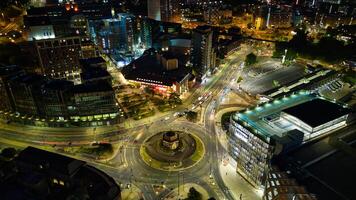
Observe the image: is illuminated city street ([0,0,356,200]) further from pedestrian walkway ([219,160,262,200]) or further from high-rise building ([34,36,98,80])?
high-rise building ([34,36,98,80])

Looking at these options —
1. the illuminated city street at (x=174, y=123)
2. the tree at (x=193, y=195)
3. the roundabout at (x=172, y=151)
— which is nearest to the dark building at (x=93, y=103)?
the illuminated city street at (x=174, y=123)

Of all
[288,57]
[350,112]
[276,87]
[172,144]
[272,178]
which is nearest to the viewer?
[272,178]

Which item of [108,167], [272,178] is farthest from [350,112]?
[108,167]

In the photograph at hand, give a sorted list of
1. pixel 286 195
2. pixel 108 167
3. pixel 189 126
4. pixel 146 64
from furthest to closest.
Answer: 1. pixel 146 64
2. pixel 189 126
3. pixel 108 167
4. pixel 286 195

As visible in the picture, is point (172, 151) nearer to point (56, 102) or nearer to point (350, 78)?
point (56, 102)

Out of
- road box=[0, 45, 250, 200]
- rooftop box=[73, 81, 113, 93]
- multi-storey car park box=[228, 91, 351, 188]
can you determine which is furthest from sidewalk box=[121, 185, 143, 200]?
rooftop box=[73, 81, 113, 93]

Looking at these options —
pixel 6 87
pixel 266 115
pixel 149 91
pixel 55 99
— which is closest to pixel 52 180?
pixel 55 99

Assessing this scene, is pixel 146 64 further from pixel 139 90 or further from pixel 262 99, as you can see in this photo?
pixel 262 99
